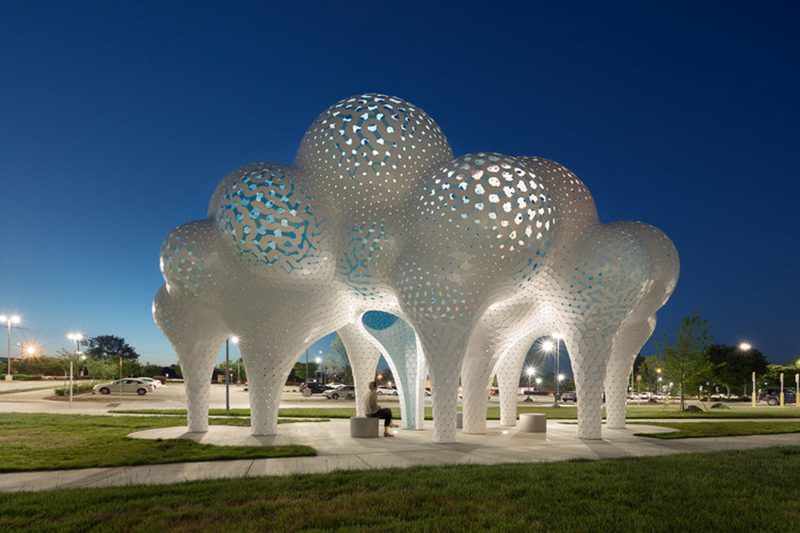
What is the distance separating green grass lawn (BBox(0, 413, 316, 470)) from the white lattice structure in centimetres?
244

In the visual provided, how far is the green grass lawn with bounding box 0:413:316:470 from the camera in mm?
9734

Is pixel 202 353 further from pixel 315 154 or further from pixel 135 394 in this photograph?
pixel 135 394

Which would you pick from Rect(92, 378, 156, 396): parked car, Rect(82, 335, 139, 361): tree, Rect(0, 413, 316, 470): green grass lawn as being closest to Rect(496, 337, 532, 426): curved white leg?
Rect(0, 413, 316, 470): green grass lawn

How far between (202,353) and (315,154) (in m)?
5.67

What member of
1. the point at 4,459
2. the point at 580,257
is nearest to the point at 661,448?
the point at 580,257

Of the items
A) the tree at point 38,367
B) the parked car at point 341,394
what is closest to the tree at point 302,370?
the tree at point 38,367

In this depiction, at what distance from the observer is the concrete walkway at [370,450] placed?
8.45 metres

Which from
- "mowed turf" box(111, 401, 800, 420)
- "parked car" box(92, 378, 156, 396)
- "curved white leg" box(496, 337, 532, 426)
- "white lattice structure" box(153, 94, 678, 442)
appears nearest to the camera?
"white lattice structure" box(153, 94, 678, 442)

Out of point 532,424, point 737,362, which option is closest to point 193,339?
point 532,424

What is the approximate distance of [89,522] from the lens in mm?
5754

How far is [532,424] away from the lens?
51.3 feet

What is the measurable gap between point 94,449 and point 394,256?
717cm

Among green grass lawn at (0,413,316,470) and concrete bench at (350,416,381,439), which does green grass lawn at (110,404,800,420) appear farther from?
concrete bench at (350,416,381,439)

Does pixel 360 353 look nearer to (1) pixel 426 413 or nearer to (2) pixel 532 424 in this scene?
(2) pixel 532 424
